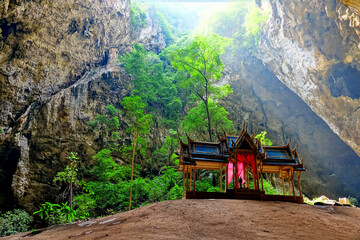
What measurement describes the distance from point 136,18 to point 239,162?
23.8m

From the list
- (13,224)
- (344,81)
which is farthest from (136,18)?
(13,224)

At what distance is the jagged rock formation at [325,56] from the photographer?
614 inches

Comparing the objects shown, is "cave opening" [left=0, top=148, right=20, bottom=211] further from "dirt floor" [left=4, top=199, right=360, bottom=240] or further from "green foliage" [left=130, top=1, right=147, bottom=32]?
"green foliage" [left=130, top=1, right=147, bottom=32]

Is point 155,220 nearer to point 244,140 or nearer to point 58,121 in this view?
point 244,140

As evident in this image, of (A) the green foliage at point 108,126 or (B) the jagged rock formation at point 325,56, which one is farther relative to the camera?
(A) the green foliage at point 108,126

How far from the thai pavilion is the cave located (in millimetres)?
10612

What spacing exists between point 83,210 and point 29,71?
11.5 m

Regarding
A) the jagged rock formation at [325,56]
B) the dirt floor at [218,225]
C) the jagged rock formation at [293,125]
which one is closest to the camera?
the dirt floor at [218,225]

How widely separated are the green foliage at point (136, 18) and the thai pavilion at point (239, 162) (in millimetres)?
20909

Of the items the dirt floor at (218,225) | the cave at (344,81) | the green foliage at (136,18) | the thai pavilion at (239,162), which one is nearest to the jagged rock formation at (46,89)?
the green foliage at (136,18)

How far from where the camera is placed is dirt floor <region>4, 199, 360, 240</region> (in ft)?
13.6

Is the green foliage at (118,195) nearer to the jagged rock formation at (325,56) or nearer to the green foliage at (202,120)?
the green foliage at (202,120)

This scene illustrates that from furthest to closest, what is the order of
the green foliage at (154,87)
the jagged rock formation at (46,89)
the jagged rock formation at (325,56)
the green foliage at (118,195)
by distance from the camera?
the green foliage at (154,87) → the jagged rock formation at (325,56) → the jagged rock formation at (46,89) → the green foliage at (118,195)

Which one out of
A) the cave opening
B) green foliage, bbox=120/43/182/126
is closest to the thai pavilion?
green foliage, bbox=120/43/182/126
